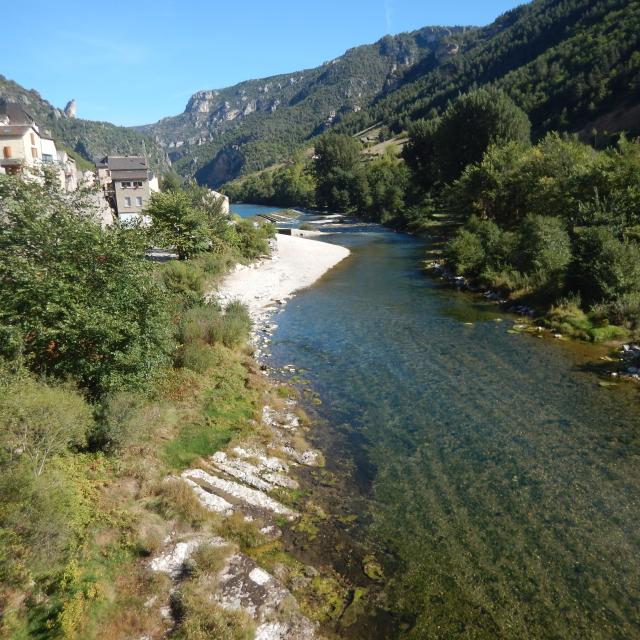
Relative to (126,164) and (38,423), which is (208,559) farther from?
(126,164)

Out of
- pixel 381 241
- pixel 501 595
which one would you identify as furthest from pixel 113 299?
pixel 381 241

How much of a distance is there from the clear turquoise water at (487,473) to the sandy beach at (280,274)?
9.79m

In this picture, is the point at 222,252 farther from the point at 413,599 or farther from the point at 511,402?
the point at 413,599

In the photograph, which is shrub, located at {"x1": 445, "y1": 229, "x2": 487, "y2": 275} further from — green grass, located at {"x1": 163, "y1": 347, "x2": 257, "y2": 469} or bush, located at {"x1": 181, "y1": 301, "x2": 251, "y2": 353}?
green grass, located at {"x1": 163, "y1": 347, "x2": 257, "y2": 469}

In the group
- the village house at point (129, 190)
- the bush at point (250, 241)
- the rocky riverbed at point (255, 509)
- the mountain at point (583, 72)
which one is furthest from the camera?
A: the mountain at point (583, 72)

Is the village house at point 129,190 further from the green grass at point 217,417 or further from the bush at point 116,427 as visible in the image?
the bush at point 116,427

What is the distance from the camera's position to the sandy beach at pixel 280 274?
3497cm

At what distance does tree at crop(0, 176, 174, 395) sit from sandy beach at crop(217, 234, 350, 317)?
53.6 ft

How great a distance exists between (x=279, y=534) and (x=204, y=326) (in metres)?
12.0

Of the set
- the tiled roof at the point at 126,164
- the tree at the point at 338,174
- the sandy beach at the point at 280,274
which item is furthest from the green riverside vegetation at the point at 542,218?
the tiled roof at the point at 126,164

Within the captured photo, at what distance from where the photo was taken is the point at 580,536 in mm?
10531

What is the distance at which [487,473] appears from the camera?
1305 cm

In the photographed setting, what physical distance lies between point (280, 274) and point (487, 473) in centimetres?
3232

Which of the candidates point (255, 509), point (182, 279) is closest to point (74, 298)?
point (255, 509)
